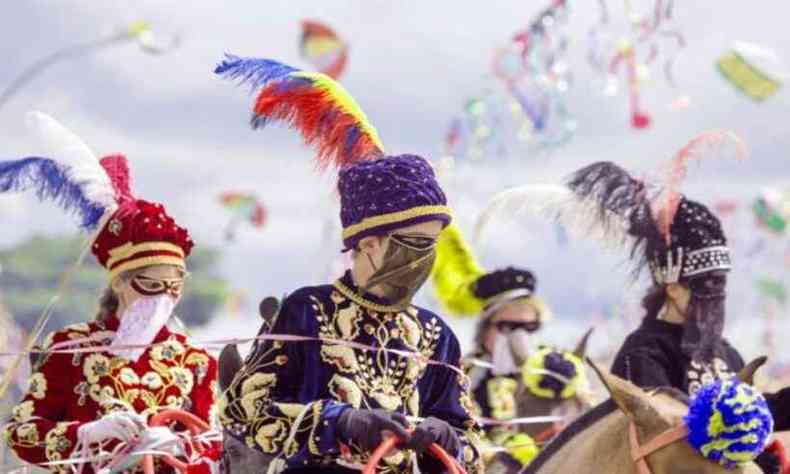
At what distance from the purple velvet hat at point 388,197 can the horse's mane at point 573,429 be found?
26.7 inches

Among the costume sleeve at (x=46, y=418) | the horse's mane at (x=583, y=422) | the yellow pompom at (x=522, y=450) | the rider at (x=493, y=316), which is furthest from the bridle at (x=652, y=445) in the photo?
the rider at (x=493, y=316)

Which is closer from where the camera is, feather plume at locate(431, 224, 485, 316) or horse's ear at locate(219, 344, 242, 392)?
horse's ear at locate(219, 344, 242, 392)

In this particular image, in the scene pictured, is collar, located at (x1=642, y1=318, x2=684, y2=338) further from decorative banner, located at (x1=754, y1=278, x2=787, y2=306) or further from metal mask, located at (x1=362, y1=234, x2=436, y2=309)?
decorative banner, located at (x1=754, y1=278, x2=787, y2=306)

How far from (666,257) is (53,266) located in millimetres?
64163

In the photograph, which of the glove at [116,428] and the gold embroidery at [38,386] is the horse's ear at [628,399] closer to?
the glove at [116,428]

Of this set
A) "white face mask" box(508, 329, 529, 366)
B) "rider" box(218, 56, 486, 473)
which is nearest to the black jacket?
"rider" box(218, 56, 486, 473)

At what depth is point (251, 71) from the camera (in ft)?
16.2

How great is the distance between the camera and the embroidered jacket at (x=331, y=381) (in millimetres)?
4332

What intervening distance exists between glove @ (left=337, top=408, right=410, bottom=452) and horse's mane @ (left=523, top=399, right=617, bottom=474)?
2.19 ft

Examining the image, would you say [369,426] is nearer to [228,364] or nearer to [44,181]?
[228,364]

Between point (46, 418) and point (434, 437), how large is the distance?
84.2 inches

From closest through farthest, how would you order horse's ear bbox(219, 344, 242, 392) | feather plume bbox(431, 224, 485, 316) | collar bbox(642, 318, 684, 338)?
horse's ear bbox(219, 344, 242, 392), collar bbox(642, 318, 684, 338), feather plume bbox(431, 224, 485, 316)

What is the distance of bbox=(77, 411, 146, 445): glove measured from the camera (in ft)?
18.1

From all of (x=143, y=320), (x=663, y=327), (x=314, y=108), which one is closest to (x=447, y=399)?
(x=314, y=108)
